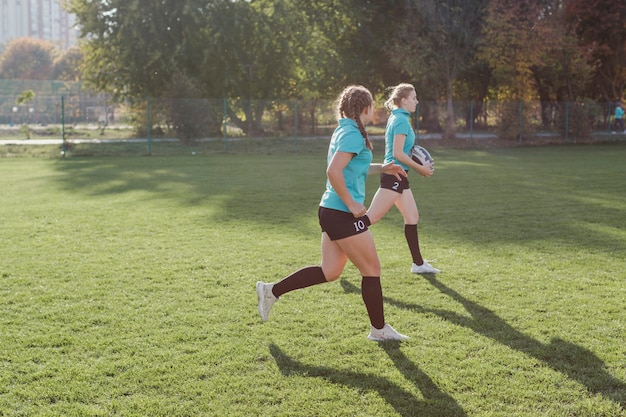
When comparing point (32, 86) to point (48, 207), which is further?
point (32, 86)

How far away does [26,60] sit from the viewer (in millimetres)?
Answer: 92875

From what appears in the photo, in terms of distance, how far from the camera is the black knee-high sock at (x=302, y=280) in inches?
193

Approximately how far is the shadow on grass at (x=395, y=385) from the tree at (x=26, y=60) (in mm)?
93616

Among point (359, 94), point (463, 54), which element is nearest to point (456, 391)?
point (359, 94)

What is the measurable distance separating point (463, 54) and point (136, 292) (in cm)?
2740

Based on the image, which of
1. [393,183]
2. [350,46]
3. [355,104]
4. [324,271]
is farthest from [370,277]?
[350,46]

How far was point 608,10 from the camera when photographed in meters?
32.7

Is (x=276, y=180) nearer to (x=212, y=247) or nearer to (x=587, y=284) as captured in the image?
(x=212, y=247)

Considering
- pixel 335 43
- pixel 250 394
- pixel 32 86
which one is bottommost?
pixel 250 394

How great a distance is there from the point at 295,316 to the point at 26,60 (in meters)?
98.5

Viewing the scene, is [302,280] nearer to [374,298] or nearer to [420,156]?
[374,298]

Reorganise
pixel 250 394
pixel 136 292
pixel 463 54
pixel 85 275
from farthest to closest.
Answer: pixel 463 54 < pixel 85 275 < pixel 136 292 < pixel 250 394

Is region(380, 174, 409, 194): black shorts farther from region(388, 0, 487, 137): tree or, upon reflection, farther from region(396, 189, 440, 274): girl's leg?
region(388, 0, 487, 137): tree

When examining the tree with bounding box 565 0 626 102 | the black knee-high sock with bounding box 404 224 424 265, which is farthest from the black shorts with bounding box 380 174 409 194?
the tree with bounding box 565 0 626 102
